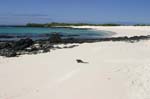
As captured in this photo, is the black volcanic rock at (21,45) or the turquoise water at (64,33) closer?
the black volcanic rock at (21,45)

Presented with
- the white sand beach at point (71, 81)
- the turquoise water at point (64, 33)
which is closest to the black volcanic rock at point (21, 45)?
the white sand beach at point (71, 81)

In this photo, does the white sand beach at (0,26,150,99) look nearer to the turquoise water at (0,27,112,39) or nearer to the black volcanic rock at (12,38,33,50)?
the black volcanic rock at (12,38,33,50)

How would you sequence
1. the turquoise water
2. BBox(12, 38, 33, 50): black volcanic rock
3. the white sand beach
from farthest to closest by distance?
the turquoise water < BBox(12, 38, 33, 50): black volcanic rock < the white sand beach

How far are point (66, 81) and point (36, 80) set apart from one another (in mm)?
1013

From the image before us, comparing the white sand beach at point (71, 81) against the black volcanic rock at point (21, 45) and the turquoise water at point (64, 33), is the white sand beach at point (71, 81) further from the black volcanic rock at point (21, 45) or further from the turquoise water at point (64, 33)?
the turquoise water at point (64, 33)

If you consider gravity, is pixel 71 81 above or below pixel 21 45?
above

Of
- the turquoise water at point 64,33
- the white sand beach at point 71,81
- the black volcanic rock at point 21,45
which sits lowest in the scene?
the turquoise water at point 64,33

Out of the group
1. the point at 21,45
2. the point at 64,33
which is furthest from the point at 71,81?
the point at 64,33

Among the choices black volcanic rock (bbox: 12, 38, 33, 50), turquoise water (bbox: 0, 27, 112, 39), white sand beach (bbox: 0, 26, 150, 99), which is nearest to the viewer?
white sand beach (bbox: 0, 26, 150, 99)

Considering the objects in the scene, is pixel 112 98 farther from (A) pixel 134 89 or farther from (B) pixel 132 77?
(B) pixel 132 77

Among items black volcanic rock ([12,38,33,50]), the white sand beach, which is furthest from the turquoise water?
the white sand beach

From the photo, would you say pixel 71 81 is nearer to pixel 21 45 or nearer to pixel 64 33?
pixel 21 45

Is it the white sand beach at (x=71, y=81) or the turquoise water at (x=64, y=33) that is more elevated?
the white sand beach at (x=71, y=81)

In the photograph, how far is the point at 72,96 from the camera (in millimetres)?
7602
